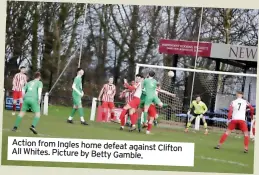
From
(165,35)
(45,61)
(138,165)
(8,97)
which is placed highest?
(165,35)

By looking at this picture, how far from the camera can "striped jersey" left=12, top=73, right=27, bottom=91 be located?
13.8m

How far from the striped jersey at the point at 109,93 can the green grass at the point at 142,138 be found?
24.2 inches

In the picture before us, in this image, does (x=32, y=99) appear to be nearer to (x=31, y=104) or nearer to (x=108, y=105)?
(x=31, y=104)

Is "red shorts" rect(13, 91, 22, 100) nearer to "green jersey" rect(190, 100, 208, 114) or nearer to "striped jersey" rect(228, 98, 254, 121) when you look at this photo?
"green jersey" rect(190, 100, 208, 114)

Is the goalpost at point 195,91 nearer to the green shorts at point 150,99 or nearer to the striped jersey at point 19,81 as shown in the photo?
the green shorts at point 150,99

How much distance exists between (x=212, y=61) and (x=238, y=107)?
6517 millimetres

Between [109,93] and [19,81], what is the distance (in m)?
2.39

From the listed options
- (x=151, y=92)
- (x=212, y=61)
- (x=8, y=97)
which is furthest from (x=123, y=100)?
(x=212, y=61)

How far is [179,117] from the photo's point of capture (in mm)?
16469

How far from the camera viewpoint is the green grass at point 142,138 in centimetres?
1180

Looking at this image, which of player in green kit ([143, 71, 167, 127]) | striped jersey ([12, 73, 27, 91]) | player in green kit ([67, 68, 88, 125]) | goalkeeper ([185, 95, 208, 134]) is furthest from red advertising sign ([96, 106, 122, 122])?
striped jersey ([12, 73, 27, 91])

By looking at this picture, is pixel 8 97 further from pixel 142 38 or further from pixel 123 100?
pixel 142 38

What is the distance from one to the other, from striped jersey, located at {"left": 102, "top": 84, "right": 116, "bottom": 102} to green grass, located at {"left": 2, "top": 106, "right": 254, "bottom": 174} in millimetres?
614
